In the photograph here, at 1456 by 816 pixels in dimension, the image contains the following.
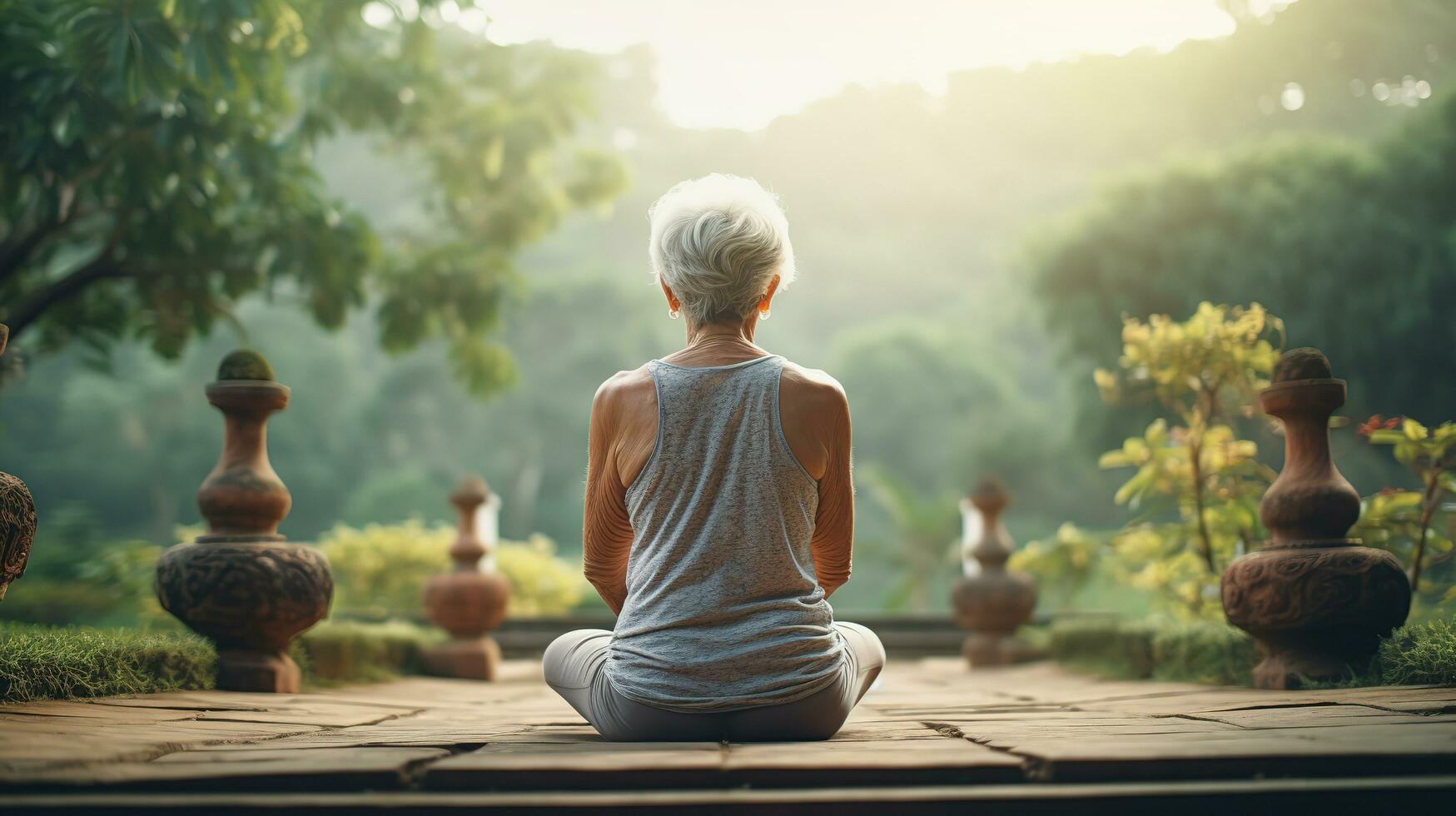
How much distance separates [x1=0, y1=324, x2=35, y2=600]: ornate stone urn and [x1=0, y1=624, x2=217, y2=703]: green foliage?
0.59 feet

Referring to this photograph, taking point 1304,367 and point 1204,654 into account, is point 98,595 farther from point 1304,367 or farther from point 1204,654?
point 1304,367

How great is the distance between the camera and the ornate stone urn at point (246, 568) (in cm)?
317

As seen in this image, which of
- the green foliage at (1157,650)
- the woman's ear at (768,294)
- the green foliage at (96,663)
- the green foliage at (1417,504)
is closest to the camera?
the woman's ear at (768,294)

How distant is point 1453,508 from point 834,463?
9.65 ft

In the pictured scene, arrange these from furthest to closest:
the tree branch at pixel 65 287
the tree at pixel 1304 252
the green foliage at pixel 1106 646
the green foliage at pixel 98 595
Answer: the tree at pixel 1304 252, the green foliage at pixel 98 595, the tree branch at pixel 65 287, the green foliage at pixel 1106 646

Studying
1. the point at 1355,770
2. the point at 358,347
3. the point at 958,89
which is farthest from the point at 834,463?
the point at 958,89

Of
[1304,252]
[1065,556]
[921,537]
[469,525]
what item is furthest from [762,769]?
[921,537]

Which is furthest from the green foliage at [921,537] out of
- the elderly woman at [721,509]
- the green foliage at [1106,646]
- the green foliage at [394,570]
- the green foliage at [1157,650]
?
the elderly woman at [721,509]

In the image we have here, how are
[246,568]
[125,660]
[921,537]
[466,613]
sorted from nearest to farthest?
[125,660], [246,568], [466,613], [921,537]

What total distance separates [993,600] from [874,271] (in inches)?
1098

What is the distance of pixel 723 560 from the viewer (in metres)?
1.99

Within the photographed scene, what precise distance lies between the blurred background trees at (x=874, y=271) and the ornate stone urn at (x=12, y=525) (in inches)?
129

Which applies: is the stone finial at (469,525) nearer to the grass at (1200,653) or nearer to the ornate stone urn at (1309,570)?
the grass at (1200,653)

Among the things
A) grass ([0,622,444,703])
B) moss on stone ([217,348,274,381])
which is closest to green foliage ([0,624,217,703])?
grass ([0,622,444,703])
